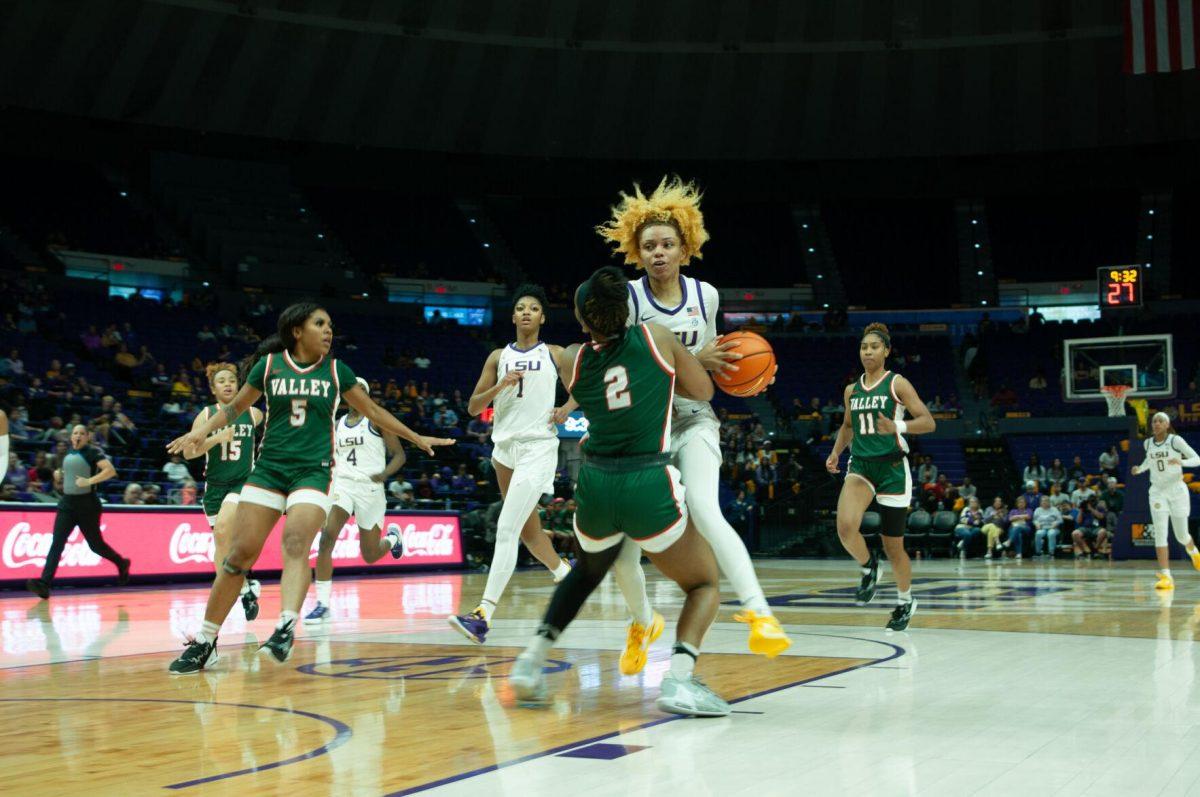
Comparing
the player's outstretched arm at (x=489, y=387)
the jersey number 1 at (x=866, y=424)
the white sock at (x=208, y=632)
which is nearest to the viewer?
the white sock at (x=208, y=632)

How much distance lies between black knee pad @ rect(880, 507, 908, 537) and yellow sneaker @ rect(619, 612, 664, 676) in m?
3.72

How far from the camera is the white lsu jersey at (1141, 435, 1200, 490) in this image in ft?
48.6

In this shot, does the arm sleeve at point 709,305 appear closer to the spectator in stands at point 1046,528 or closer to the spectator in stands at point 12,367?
the spectator in stands at point 12,367

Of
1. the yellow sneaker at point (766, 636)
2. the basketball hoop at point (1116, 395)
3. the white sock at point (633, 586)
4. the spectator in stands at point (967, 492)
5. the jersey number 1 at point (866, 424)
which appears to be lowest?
the yellow sneaker at point (766, 636)

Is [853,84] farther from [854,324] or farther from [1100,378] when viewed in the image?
[1100,378]

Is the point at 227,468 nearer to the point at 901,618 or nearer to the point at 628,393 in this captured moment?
the point at 901,618

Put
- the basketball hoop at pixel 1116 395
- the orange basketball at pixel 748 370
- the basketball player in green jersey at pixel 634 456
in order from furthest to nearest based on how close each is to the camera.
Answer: the basketball hoop at pixel 1116 395
the orange basketball at pixel 748 370
the basketball player in green jersey at pixel 634 456

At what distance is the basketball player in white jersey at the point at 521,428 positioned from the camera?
777cm

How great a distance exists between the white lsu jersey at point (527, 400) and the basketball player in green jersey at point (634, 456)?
10.2ft

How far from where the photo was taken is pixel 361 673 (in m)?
6.36

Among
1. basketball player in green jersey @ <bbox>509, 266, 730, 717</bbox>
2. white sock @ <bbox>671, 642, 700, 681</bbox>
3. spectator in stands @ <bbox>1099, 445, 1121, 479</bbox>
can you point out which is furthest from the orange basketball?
spectator in stands @ <bbox>1099, 445, 1121, 479</bbox>

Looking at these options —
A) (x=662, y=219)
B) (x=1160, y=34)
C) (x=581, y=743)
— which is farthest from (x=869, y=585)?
(x=1160, y=34)

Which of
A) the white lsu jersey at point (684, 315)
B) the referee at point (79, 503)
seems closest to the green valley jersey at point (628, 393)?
the white lsu jersey at point (684, 315)

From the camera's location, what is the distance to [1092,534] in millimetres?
25203
